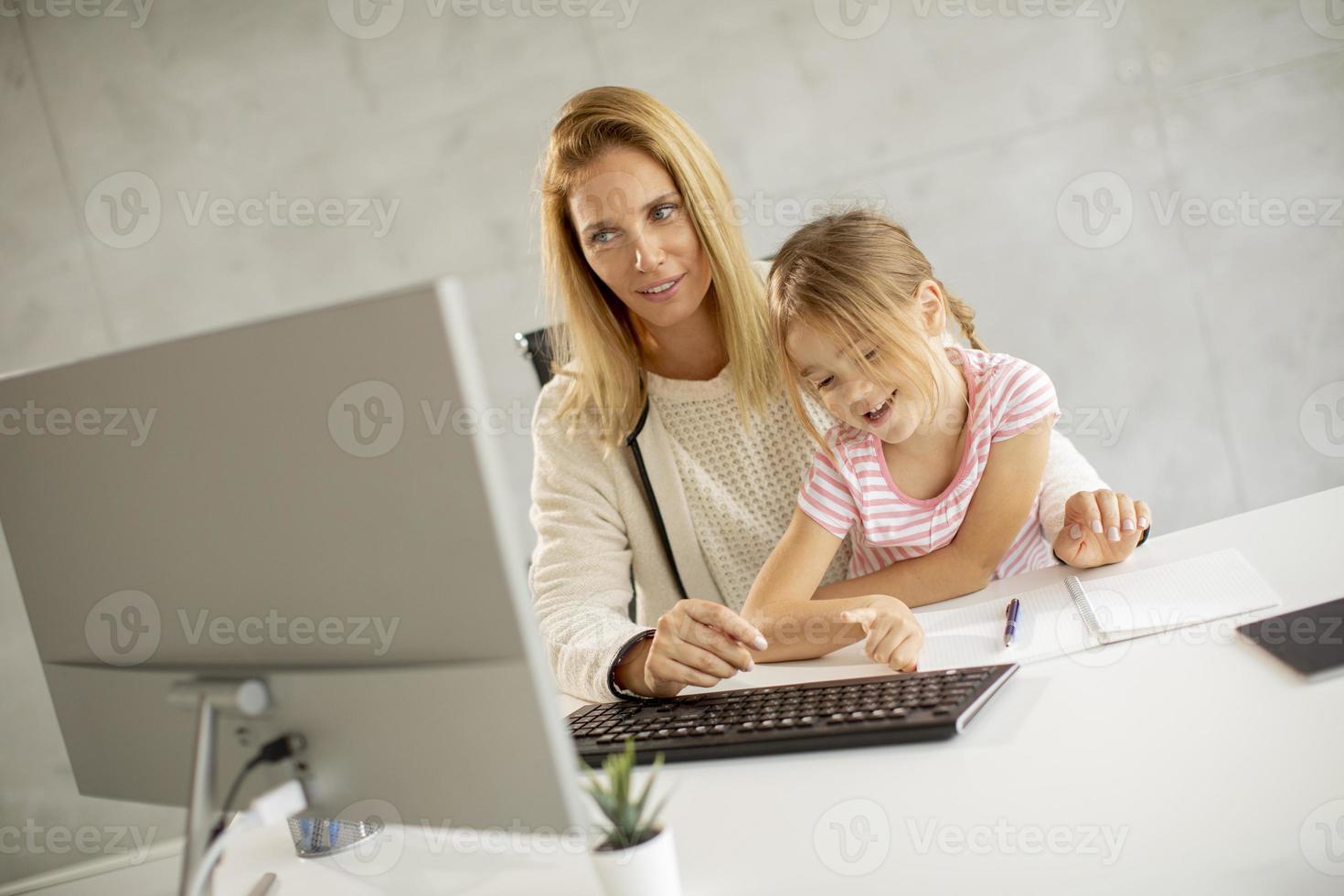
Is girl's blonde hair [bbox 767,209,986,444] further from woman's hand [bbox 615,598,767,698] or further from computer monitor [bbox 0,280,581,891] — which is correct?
computer monitor [bbox 0,280,581,891]

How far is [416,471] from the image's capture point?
2.30 ft

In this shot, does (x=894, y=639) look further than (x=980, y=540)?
No

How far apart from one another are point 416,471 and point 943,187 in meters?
2.39

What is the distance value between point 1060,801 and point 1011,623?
1.33 feet

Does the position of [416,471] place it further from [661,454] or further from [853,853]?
[661,454]

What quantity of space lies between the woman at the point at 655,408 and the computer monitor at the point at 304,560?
2.15ft

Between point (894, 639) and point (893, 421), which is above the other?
point (893, 421)

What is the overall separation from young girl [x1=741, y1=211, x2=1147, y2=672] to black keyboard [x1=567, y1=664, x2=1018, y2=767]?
0.78 ft

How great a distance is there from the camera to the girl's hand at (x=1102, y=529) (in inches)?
53.3

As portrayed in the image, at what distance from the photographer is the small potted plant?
769 mm

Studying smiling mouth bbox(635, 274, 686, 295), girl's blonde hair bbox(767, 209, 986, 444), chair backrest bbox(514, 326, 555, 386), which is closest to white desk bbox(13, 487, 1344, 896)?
girl's blonde hair bbox(767, 209, 986, 444)

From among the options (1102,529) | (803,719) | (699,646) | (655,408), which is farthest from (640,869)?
(655,408)

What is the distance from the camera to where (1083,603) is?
122 cm

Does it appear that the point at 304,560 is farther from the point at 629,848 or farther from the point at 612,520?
the point at 612,520
